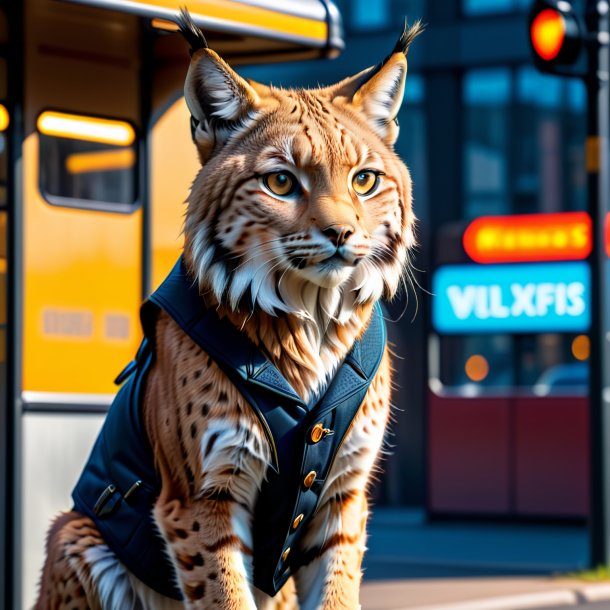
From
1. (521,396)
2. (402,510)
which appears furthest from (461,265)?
(402,510)

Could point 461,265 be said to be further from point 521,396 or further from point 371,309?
point 371,309

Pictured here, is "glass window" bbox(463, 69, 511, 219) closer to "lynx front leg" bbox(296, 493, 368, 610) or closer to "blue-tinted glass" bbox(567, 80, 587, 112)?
"blue-tinted glass" bbox(567, 80, 587, 112)

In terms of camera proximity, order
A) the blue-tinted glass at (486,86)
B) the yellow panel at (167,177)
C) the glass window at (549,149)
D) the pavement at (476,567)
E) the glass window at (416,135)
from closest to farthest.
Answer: the yellow panel at (167,177)
the pavement at (476,567)
the glass window at (416,135)
the blue-tinted glass at (486,86)
the glass window at (549,149)

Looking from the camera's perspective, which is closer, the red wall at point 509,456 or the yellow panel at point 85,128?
the yellow panel at point 85,128

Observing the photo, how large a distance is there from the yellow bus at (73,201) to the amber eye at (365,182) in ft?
10.6

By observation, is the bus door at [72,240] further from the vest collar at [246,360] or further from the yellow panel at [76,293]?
the vest collar at [246,360]

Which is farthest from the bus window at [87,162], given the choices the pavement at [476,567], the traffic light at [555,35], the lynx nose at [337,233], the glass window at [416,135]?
the glass window at [416,135]

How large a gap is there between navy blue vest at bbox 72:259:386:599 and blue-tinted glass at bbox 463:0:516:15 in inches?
698

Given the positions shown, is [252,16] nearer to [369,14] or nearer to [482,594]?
[482,594]

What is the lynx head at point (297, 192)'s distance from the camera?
2723mm

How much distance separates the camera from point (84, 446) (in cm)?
646

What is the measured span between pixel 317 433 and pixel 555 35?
7.62 metres

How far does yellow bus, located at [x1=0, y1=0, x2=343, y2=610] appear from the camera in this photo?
621 cm

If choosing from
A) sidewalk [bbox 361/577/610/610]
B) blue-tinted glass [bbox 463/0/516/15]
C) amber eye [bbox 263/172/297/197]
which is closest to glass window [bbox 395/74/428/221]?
blue-tinted glass [bbox 463/0/516/15]
